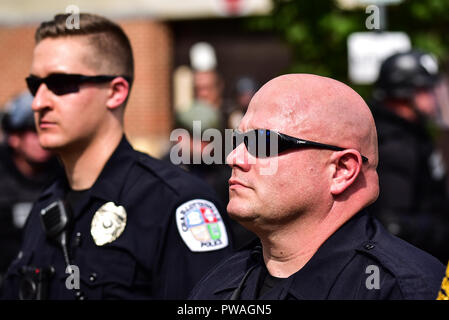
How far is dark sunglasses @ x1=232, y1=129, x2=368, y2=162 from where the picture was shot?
250 cm

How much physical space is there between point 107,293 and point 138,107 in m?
11.0

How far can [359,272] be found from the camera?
2367 mm

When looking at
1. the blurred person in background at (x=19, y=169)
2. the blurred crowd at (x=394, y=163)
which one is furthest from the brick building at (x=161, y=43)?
the blurred person in background at (x=19, y=169)

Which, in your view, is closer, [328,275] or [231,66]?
[328,275]

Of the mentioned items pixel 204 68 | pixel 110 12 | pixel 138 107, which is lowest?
pixel 138 107

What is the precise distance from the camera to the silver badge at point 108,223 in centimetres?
345

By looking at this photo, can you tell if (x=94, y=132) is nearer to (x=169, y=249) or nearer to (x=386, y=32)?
(x=169, y=249)

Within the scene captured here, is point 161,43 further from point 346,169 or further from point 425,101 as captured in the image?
point 346,169

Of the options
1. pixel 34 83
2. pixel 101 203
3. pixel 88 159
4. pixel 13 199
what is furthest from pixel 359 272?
pixel 13 199

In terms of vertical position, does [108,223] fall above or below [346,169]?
below

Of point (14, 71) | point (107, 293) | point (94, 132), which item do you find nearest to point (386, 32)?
point (94, 132)

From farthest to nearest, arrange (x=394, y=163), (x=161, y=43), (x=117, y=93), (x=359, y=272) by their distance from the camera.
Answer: (x=161, y=43) < (x=394, y=163) < (x=117, y=93) < (x=359, y=272)

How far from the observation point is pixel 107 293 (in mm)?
3348

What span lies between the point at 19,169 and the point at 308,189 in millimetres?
4267
